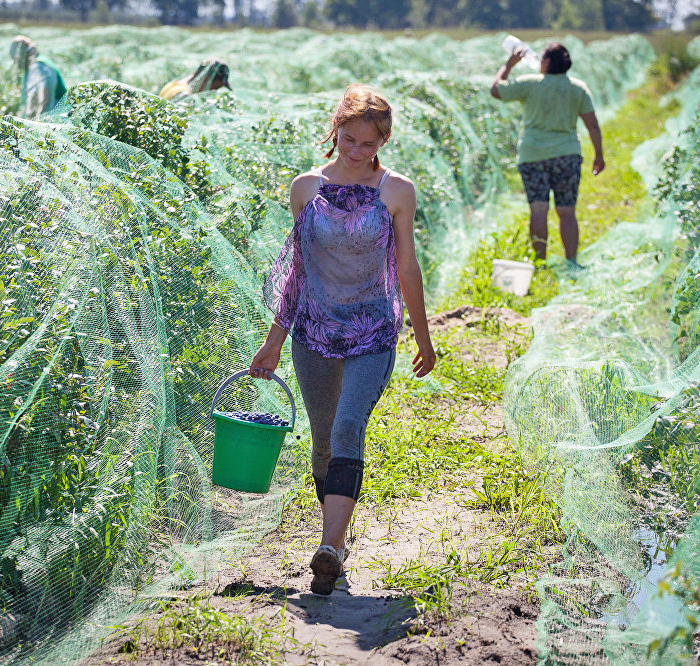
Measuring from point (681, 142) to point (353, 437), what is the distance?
22.7ft

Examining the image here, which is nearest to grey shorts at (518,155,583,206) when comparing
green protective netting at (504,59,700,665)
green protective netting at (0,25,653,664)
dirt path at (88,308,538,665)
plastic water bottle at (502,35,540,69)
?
plastic water bottle at (502,35,540,69)

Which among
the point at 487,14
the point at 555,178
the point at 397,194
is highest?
the point at 487,14

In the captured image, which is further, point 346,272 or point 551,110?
point 551,110

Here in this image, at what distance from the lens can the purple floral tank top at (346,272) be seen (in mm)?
3047

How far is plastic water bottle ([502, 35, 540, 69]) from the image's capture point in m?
7.19

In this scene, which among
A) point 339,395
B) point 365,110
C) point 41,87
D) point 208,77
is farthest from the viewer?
point 208,77

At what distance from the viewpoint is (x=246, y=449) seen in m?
3.25

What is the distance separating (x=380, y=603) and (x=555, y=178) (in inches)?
201

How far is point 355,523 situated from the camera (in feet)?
12.3

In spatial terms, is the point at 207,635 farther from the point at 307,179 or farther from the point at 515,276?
the point at 515,276

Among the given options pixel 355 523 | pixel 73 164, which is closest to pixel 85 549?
pixel 355 523

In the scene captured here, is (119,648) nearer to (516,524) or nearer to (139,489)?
(139,489)

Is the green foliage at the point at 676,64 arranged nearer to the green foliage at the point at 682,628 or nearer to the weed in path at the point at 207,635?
the green foliage at the point at 682,628

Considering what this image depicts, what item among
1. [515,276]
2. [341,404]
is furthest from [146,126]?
[515,276]
